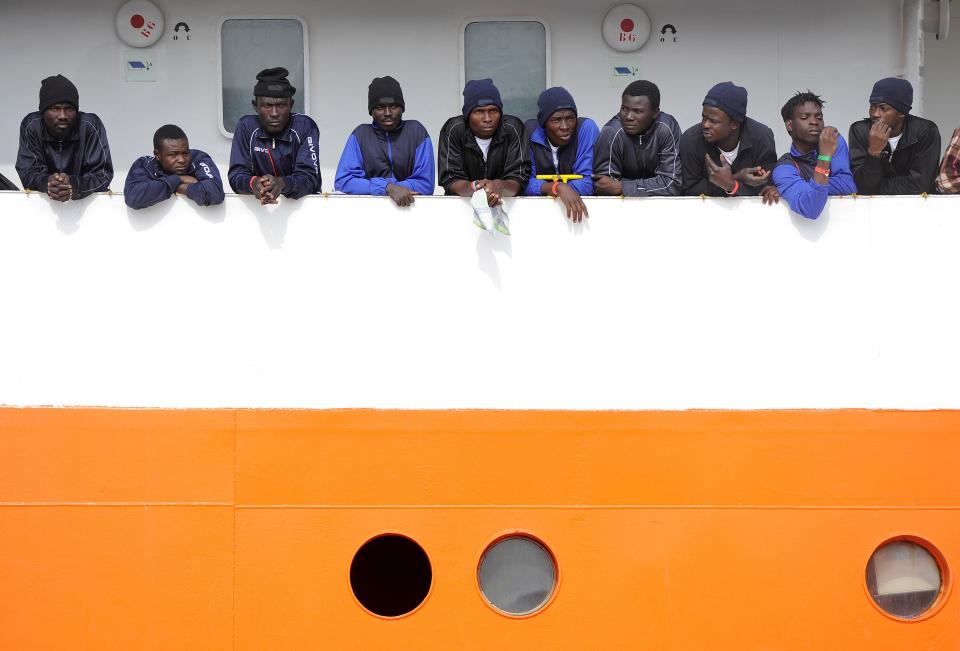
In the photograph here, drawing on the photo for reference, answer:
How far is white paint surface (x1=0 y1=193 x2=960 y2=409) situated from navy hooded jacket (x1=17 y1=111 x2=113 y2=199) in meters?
0.31

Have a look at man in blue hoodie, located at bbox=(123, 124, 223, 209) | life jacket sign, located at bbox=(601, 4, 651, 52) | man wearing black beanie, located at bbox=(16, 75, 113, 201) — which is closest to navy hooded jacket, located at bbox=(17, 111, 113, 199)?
man wearing black beanie, located at bbox=(16, 75, 113, 201)

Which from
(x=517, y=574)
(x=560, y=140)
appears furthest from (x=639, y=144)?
(x=517, y=574)

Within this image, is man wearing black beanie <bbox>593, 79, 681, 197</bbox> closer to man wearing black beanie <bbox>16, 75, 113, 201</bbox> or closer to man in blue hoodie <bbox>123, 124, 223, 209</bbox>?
man in blue hoodie <bbox>123, 124, 223, 209</bbox>

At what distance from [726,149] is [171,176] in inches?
103

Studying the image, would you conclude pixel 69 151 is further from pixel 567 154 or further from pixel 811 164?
pixel 811 164

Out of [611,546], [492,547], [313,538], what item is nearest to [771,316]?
[611,546]

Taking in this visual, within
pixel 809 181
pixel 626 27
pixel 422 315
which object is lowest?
pixel 422 315

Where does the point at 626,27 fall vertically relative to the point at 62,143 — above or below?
above

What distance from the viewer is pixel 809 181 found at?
4.72 meters

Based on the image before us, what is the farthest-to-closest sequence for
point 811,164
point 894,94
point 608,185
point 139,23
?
point 139,23, point 894,94, point 811,164, point 608,185

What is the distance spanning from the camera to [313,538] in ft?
14.8

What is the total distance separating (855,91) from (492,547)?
12.9 ft

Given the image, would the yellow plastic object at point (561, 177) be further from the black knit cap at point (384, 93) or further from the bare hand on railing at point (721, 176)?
the black knit cap at point (384, 93)

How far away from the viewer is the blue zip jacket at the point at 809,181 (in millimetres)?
4594
